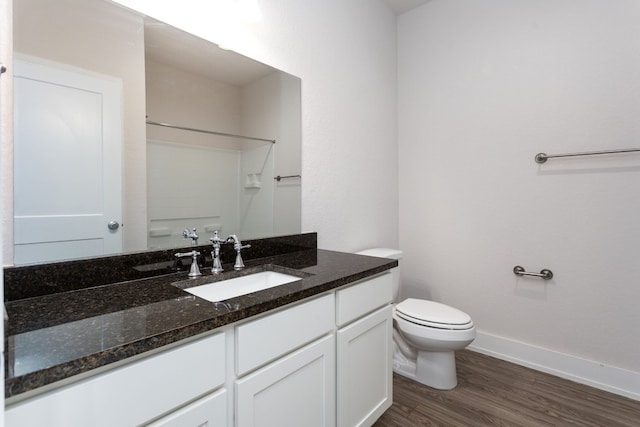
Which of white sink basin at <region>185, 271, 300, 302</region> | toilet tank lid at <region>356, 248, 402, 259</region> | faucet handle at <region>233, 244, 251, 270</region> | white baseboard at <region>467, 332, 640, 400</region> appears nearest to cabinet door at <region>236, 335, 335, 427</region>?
white sink basin at <region>185, 271, 300, 302</region>

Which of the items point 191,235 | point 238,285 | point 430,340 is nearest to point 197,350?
point 238,285

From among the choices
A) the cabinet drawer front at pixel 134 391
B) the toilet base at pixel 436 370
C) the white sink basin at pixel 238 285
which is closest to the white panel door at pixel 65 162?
the white sink basin at pixel 238 285

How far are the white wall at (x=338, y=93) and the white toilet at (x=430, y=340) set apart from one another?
581mm

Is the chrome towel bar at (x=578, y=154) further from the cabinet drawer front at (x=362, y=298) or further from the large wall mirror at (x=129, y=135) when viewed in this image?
the large wall mirror at (x=129, y=135)

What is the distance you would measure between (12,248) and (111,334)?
20.7 inches

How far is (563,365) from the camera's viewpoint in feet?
6.33

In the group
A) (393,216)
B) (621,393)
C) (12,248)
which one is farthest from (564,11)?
(12,248)

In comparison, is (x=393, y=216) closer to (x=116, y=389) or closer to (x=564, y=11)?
(x=564, y=11)

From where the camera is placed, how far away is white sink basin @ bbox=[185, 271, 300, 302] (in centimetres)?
116

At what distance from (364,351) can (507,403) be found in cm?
96

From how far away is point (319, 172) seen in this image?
1.89m

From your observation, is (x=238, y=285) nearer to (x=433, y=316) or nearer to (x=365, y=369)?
(x=365, y=369)

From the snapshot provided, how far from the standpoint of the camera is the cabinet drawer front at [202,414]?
71 cm

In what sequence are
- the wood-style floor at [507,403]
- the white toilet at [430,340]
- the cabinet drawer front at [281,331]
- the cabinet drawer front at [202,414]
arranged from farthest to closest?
the white toilet at [430,340] < the wood-style floor at [507,403] < the cabinet drawer front at [281,331] < the cabinet drawer front at [202,414]
